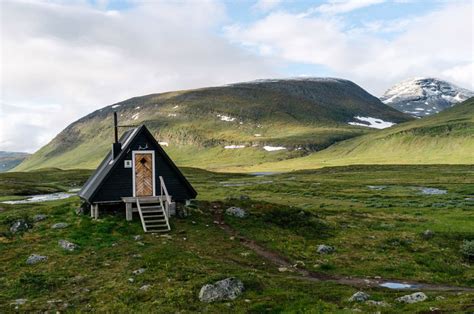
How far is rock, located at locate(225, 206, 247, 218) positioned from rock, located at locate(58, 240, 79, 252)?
1592 centimetres

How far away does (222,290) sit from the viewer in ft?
71.4

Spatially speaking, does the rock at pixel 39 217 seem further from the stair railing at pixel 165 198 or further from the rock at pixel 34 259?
the rock at pixel 34 259

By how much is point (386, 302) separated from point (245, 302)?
6.45 metres

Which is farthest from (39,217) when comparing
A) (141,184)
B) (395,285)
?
(395,285)

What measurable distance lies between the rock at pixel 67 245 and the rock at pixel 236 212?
15.9 m

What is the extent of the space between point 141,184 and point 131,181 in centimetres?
93

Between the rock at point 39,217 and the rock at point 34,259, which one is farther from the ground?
the rock at point 39,217

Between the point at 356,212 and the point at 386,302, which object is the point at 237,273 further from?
the point at 356,212

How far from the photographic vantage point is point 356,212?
2247 inches

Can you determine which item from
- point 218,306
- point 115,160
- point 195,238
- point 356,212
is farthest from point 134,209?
point 356,212

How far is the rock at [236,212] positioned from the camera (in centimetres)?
4243

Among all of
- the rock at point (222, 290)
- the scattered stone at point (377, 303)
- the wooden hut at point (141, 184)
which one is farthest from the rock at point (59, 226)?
the scattered stone at point (377, 303)

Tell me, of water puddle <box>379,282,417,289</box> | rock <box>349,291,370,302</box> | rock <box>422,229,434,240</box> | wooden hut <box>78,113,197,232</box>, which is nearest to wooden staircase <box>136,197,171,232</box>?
wooden hut <box>78,113,197,232</box>

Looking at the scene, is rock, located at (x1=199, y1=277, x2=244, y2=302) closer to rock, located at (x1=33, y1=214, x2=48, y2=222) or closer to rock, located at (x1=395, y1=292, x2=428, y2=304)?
rock, located at (x1=395, y1=292, x2=428, y2=304)
